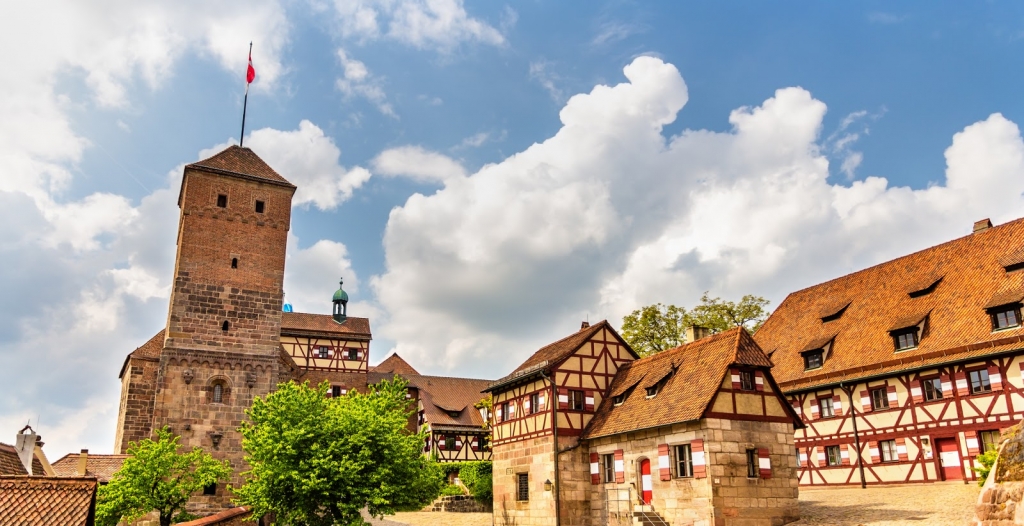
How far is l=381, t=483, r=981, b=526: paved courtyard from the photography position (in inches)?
767

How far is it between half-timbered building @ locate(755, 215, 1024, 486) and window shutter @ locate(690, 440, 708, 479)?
30.0 ft

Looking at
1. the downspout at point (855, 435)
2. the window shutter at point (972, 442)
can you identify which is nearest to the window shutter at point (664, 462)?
the downspout at point (855, 435)

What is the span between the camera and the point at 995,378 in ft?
80.9

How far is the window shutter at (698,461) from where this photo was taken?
22484 mm

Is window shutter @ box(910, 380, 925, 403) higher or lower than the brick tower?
lower

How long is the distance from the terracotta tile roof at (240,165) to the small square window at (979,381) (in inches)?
1227

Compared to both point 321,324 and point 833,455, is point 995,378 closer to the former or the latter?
point 833,455

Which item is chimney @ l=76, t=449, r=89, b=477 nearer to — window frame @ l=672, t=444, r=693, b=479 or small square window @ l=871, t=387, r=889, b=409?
window frame @ l=672, t=444, r=693, b=479

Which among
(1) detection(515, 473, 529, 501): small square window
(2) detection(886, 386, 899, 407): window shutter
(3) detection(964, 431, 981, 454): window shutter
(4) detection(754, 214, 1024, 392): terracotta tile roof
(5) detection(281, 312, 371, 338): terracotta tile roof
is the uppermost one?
(5) detection(281, 312, 371, 338): terracotta tile roof

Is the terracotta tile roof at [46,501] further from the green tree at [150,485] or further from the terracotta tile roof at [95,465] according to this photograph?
the terracotta tile roof at [95,465]

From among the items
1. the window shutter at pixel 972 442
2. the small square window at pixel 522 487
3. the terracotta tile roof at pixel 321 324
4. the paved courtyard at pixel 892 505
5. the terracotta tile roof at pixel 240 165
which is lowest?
the paved courtyard at pixel 892 505

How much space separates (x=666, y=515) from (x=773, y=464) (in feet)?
11.9

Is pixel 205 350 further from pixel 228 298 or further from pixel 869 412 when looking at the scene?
pixel 869 412

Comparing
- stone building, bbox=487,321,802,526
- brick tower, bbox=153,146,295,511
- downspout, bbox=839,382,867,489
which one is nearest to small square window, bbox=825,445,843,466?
downspout, bbox=839,382,867,489
